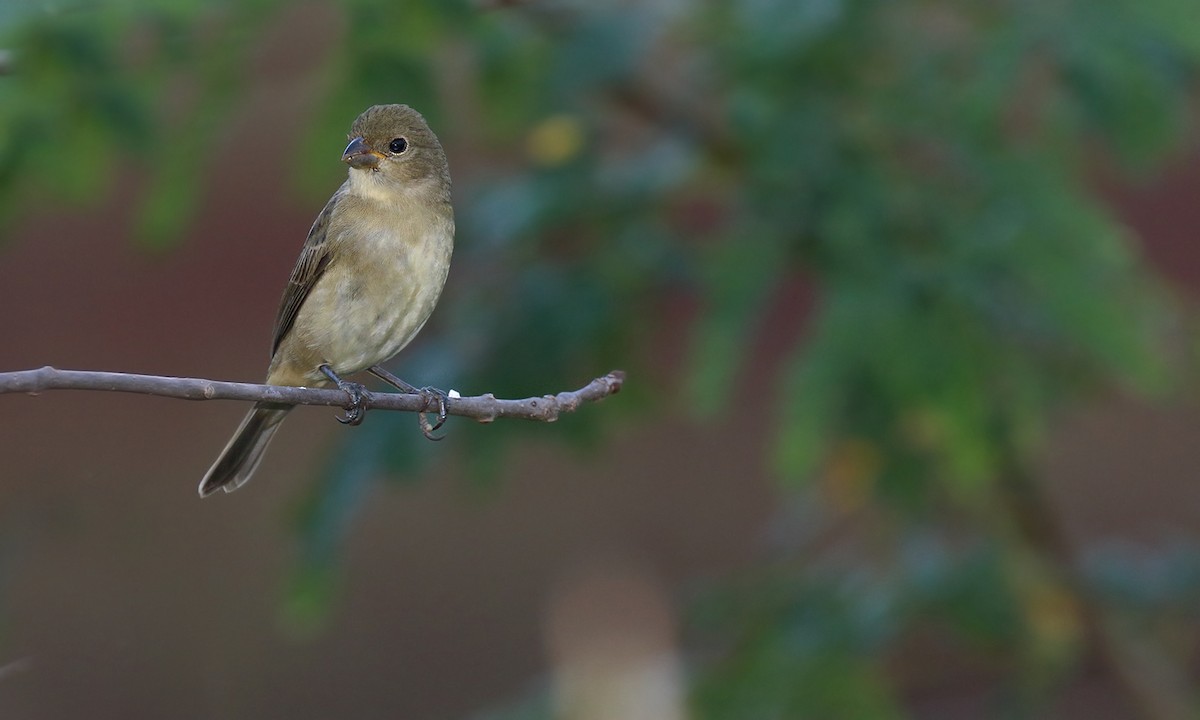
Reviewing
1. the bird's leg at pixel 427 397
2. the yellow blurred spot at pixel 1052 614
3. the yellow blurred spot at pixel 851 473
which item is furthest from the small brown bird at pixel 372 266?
the yellow blurred spot at pixel 1052 614

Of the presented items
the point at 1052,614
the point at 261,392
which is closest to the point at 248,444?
the point at 261,392

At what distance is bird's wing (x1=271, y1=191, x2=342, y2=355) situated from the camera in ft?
11.6

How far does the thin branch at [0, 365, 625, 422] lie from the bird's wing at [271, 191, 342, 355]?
1020 millimetres

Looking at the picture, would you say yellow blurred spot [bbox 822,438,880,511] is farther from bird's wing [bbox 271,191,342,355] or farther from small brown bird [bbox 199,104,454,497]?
bird's wing [bbox 271,191,342,355]

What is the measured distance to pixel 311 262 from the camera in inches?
140

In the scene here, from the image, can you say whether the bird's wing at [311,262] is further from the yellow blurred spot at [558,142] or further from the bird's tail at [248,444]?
the yellow blurred spot at [558,142]

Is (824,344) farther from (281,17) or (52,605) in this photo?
(52,605)

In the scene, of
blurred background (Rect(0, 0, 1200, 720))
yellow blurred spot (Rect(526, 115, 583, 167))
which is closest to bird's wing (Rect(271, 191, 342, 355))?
blurred background (Rect(0, 0, 1200, 720))

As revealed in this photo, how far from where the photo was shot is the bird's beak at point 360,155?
2.92 metres

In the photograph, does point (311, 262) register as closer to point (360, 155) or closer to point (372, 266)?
point (372, 266)

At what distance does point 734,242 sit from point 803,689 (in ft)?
4.41

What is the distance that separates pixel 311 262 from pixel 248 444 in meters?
0.56

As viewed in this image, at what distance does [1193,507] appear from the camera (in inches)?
316

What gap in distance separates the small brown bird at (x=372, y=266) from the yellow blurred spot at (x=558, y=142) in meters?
1.03
